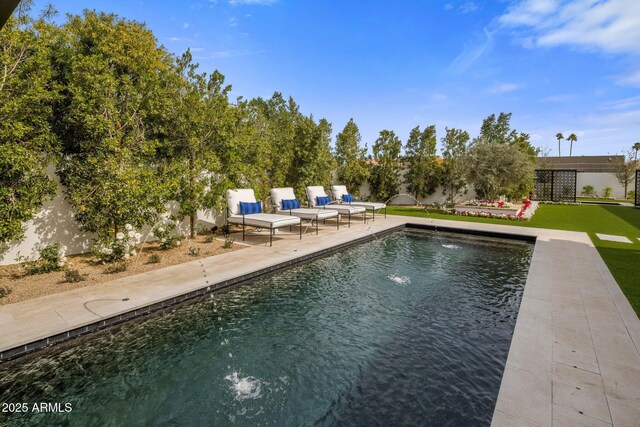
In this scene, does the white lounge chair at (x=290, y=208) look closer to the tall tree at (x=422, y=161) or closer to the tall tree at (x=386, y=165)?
the tall tree at (x=386, y=165)

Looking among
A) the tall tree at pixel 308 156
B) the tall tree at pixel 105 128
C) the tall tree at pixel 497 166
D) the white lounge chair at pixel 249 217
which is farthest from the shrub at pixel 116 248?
the tall tree at pixel 497 166

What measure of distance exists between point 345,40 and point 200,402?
1534 centimetres

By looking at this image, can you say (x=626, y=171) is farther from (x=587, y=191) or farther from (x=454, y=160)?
(x=454, y=160)

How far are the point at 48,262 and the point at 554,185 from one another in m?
32.1

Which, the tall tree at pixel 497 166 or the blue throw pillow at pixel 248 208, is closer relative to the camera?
the blue throw pillow at pixel 248 208

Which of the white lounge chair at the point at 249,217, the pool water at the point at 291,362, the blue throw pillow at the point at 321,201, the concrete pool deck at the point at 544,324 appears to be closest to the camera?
the concrete pool deck at the point at 544,324

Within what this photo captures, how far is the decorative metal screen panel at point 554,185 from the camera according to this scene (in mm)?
25948

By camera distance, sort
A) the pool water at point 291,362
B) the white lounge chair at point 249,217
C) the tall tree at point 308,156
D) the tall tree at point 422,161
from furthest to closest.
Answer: the tall tree at point 422,161 < the tall tree at point 308,156 < the white lounge chair at point 249,217 < the pool water at point 291,362

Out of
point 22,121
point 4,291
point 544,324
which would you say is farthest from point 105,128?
point 544,324

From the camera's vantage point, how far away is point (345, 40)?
1449 centimetres

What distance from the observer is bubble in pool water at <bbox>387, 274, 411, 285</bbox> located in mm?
5750

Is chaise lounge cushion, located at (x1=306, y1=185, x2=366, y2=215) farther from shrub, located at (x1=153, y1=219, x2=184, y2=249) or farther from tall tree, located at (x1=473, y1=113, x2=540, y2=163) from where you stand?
tall tree, located at (x1=473, y1=113, x2=540, y2=163)

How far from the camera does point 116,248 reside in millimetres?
6094

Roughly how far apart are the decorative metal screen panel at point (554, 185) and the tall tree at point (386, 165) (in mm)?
14835
